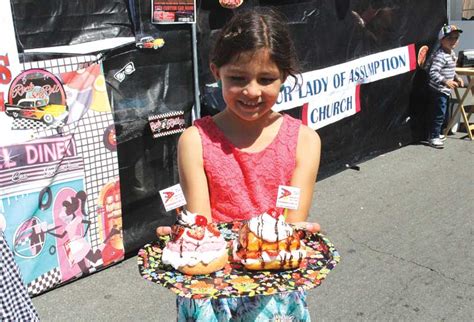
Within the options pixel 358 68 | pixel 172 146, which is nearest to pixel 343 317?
pixel 172 146

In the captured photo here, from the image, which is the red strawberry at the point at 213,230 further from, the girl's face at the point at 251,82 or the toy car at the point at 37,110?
the toy car at the point at 37,110

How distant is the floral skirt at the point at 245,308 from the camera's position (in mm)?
1937

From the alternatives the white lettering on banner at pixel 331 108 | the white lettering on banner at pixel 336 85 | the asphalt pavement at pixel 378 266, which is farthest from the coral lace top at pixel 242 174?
the white lettering on banner at pixel 331 108

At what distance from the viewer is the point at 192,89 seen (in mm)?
4594

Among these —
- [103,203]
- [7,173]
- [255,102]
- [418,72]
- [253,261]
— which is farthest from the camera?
[418,72]

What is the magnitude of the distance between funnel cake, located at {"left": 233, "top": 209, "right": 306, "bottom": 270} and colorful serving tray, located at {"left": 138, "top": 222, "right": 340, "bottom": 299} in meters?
0.03

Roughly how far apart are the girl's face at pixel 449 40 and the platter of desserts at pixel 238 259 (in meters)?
6.11

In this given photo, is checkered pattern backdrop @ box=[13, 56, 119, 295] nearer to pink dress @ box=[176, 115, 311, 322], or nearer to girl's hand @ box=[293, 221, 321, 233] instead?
pink dress @ box=[176, 115, 311, 322]

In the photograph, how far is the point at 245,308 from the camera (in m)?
1.95

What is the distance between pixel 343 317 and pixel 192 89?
2.10 meters

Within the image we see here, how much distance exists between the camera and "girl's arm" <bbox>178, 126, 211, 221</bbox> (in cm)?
207

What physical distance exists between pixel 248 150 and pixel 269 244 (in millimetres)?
398

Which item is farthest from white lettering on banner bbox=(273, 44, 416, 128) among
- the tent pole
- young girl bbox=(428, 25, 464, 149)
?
the tent pole

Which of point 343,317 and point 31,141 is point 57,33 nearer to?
point 31,141
